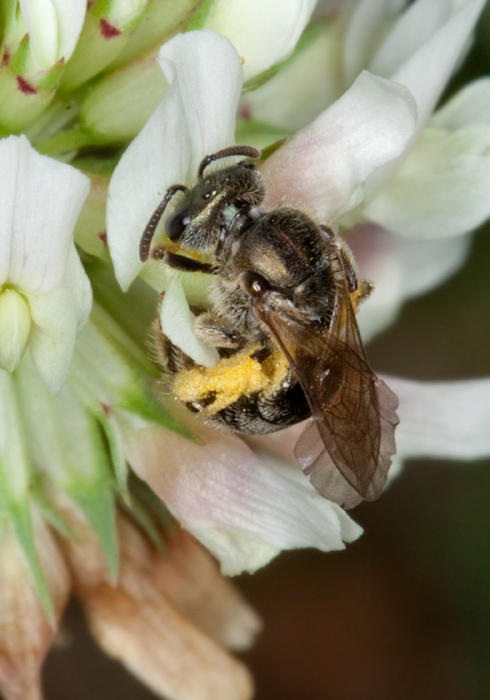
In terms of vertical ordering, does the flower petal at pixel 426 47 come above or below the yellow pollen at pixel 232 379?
above

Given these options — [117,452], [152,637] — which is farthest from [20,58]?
[152,637]

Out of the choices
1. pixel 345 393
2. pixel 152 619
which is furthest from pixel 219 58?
pixel 152 619

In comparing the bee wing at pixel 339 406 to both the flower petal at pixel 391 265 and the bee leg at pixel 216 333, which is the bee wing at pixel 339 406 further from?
the flower petal at pixel 391 265

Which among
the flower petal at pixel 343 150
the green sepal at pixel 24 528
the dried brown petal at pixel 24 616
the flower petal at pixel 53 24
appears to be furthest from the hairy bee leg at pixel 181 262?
the dried brown petal at pixel 24 616

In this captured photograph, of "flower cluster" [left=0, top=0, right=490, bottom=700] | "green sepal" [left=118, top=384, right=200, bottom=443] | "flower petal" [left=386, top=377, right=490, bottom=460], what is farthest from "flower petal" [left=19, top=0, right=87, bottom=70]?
"flower petal" [left=386, top=377, right=490, bottom=460]

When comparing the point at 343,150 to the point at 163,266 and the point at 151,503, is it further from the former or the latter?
the point at 151,503

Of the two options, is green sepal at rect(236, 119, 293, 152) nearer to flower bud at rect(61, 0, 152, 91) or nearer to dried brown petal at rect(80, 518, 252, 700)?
flower bud at rect(61, 0, 152, 91)
